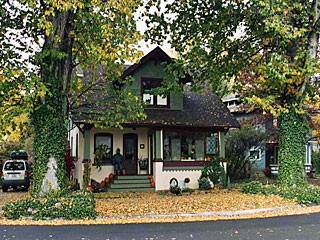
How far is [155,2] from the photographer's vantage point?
57.3 ft

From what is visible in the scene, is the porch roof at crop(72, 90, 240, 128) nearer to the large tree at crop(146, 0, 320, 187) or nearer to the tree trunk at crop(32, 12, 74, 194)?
the large tree at crop(146, 0, 320, 187)

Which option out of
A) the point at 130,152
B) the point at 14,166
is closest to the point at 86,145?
the point at 130,152

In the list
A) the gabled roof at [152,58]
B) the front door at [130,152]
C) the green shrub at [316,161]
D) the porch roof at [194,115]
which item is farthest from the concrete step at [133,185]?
the green shrub at [316,161]

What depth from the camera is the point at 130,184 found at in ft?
64.8

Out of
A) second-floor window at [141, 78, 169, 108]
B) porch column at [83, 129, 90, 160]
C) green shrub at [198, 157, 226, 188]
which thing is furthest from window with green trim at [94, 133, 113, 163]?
green shrub at [198, 157, 226, 188]

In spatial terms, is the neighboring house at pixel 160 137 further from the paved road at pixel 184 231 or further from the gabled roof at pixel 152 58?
the paved road at pixel 184 231

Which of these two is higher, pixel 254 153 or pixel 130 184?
pixel 254 153

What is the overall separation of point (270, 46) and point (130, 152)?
30.9 ft

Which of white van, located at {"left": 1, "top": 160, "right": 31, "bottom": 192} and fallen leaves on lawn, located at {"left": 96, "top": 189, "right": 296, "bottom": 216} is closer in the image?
fallen leaves on lawn, located at {"left": 96, "top": 189, "right": 296, "bottom": 216}

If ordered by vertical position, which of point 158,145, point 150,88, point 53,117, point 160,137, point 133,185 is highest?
point 150,88

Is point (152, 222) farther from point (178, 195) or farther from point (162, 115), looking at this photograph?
point (162, 115)

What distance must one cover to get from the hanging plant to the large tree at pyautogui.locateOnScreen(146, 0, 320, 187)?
6339 mm

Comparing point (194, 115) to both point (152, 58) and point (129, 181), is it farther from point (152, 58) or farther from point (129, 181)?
point (129, 181)

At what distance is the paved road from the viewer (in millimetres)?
9125
